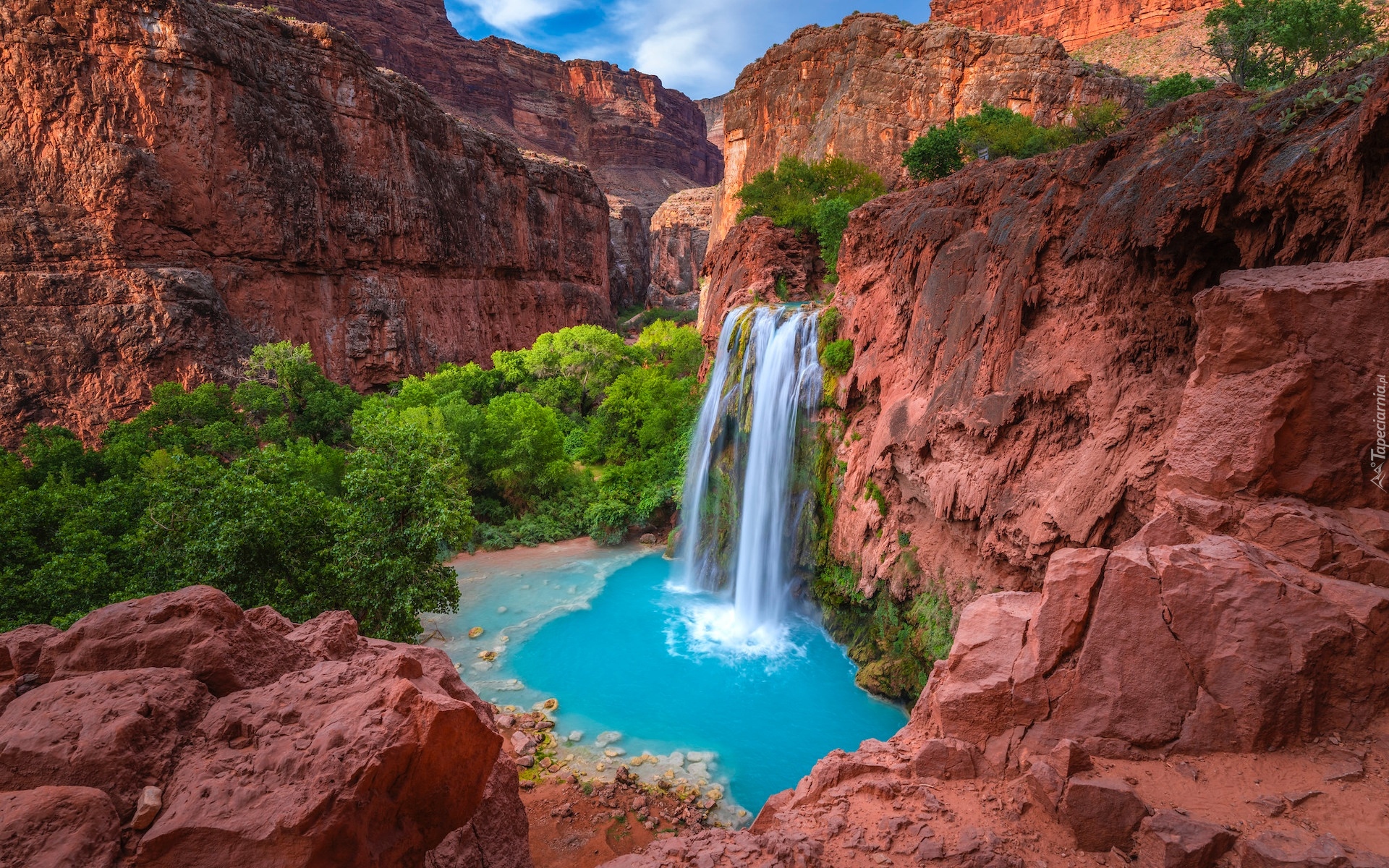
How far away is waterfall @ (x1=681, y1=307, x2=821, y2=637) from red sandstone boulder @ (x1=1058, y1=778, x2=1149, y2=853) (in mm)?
12350

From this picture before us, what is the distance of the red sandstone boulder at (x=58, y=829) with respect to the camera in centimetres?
300

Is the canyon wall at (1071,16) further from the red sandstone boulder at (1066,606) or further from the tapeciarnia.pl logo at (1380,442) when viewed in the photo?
the red sandstone boulder at (1066,606)

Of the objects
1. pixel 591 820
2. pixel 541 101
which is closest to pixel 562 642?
pixel 591 820

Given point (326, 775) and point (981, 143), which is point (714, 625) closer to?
point (326, 775)

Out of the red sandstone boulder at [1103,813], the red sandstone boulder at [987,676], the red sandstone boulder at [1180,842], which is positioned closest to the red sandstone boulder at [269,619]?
the red sandstone boulder at [987,676]

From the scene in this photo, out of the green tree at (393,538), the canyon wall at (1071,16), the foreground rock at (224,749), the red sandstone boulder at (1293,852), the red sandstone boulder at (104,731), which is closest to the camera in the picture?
the foreground rock at (224,749)

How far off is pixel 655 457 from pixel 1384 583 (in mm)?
20935

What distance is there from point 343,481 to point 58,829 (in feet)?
31.9

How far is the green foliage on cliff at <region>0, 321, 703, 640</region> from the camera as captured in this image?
33.3 feet

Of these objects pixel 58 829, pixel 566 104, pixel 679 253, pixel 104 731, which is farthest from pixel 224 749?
pixel 566 104

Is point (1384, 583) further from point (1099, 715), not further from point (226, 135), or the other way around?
point (226, 135)

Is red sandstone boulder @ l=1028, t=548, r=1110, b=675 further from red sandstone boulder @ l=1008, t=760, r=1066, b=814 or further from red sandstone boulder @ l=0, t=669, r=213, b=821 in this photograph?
red sandstone boulder @ l=0, t=669, r=213, b=821

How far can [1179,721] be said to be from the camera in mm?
5043

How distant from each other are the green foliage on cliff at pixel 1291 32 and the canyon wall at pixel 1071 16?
95.7 feet
